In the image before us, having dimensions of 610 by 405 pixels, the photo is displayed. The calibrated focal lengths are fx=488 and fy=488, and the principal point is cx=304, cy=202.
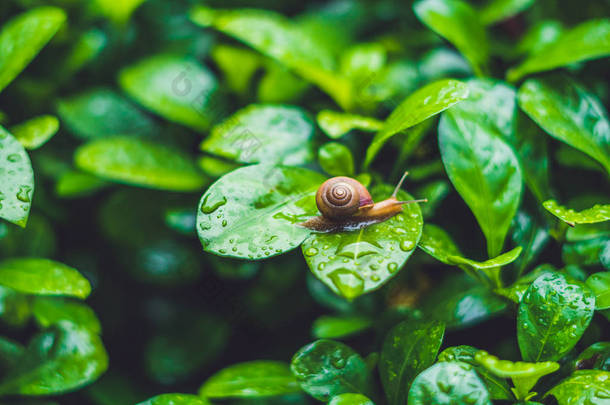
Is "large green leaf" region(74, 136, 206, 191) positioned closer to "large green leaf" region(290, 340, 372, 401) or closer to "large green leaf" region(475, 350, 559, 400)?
"large green leaf" region(290, 340, 372, 401)

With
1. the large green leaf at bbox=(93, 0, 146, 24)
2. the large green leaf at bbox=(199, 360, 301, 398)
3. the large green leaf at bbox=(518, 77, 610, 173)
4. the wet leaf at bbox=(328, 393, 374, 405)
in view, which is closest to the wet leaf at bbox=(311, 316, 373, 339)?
the large green leaf at bbox=(199, 360, 301, 398)

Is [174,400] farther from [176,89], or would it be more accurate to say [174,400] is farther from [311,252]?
[176,89]

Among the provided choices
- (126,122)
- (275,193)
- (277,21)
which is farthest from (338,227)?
(126,122)

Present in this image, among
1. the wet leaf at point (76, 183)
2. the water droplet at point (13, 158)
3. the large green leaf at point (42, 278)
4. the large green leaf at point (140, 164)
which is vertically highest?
the water droplet at point (13, 158)

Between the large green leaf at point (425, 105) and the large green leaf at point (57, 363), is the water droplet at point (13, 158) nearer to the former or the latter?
the large green leaf at point (57, 363)

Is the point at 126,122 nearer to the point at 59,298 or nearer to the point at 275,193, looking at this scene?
the point at 59,298

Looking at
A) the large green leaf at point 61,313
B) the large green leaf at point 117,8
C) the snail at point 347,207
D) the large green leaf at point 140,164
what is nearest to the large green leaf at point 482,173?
the snail at point 347,207
